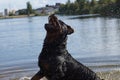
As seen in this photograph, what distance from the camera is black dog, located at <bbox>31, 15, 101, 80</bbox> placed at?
6.43 meters

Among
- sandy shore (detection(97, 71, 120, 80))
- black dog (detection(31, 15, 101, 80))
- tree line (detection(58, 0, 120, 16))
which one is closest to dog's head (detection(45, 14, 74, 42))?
black dog (detection(31, 15, 101, 80))

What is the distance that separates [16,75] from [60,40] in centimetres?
899

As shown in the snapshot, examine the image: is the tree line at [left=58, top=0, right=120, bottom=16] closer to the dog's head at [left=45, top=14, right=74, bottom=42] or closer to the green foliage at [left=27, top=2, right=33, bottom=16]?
the green foliage at [left=27, top=2, right=33, bottom=16]

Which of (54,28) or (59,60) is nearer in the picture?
(54,28)

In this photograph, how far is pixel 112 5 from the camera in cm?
9806

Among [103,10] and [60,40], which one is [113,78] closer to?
[60,40]

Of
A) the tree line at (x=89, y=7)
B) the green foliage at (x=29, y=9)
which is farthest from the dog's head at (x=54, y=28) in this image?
the green foliage at (x=29, y=9)

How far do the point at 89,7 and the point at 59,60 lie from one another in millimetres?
122675

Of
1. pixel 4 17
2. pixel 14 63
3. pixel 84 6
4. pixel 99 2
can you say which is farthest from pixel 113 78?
pixel 4 17

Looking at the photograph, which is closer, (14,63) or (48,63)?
(48,63)

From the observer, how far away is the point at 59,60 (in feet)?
21.5

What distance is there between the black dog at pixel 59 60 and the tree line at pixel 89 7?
87179 millimetres

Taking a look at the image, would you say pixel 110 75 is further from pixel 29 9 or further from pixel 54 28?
pixel 29 9

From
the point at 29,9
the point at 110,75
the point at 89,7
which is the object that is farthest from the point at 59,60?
the point at 29,9
